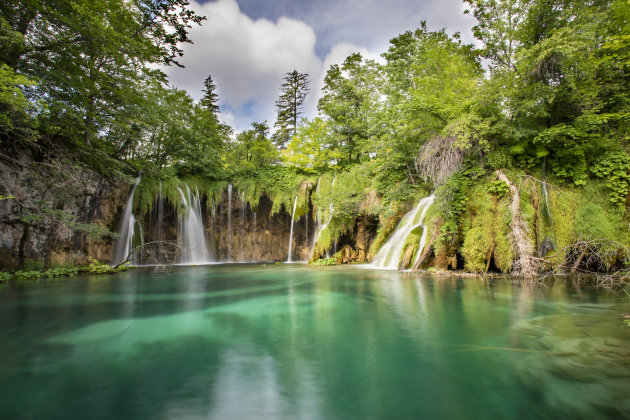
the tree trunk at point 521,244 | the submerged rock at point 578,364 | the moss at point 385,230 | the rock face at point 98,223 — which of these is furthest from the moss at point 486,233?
the rock face at point 98,223

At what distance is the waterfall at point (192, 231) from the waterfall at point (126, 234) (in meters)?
2.67

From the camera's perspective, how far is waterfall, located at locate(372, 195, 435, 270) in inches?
437

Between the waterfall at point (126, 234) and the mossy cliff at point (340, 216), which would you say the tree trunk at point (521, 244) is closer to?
the mossy cliff at point (340, 216)

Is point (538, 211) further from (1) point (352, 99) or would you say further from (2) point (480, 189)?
(1) point (352, 99)

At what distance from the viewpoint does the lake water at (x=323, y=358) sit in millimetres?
2305

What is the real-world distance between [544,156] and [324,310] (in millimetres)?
8806

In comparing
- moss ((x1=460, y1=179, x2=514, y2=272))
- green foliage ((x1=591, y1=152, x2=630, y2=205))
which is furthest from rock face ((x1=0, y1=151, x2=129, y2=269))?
green foliage ((x1=591, y1=152, x2=630, y2=205))

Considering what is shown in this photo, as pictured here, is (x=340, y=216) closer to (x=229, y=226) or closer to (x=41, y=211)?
(x=229, y=226)

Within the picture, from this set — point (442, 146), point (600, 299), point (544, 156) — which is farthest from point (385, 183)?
point (600, 299)

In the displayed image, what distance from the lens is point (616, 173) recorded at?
7.80 m

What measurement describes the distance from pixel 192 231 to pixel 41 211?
8628mm

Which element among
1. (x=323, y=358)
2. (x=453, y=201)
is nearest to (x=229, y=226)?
(x=453, y=201)

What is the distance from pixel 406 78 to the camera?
18281 mm

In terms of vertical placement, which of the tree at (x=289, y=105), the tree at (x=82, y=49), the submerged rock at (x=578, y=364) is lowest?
the submerged rock at (x=578, y=364)
